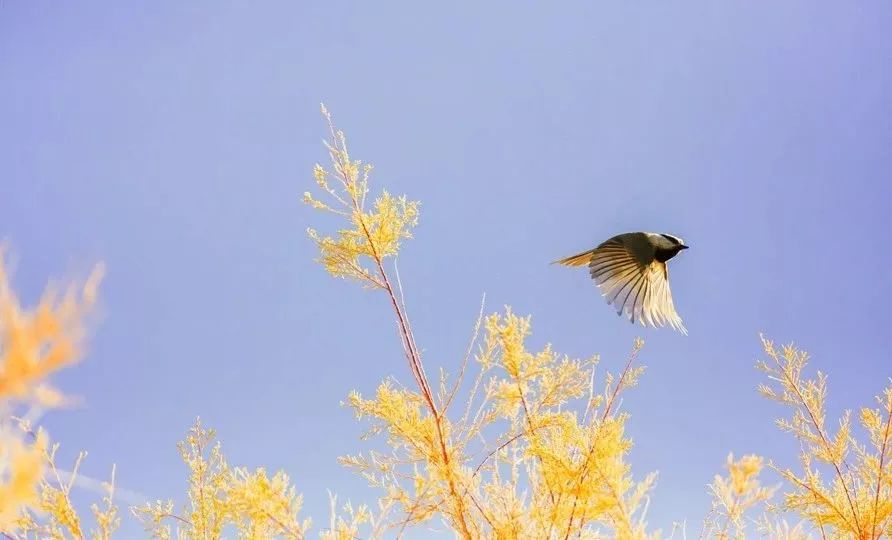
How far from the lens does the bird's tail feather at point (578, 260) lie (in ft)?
18.2

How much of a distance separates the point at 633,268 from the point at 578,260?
512mm

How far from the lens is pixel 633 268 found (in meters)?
5.39

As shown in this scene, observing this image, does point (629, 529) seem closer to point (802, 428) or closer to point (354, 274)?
point (354, 274)

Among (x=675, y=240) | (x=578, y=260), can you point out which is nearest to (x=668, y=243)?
(x=675, y=240)

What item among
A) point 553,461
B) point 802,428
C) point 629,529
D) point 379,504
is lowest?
point 379,504

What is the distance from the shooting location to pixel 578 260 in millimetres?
5680

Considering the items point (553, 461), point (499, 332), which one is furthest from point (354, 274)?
point (553, 461)

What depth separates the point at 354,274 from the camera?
151 inches

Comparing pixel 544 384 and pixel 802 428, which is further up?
pixel 802 428

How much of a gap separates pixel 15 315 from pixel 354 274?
2748mm

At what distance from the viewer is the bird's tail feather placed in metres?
5.54

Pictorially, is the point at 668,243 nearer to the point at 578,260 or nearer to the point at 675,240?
the point at 675,240

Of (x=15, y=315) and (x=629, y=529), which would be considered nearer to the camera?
(x=15, y=315)

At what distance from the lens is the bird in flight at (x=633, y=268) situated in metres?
5.27
